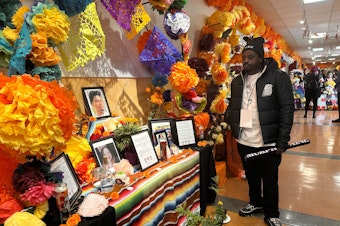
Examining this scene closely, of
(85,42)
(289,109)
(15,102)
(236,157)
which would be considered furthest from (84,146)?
(236,157)

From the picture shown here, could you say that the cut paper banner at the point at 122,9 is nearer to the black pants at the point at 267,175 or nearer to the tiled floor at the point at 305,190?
the tiled floor at the point at 305,190

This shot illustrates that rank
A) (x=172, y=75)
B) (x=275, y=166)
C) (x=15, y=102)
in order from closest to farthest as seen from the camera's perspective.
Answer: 1. (x=15, y=102)
2. (x=275, y=166)
3. (x=172, y=75)

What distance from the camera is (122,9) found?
5.76 ft

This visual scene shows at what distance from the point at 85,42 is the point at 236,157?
251cm

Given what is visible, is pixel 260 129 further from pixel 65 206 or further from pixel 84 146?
pixel 65 206

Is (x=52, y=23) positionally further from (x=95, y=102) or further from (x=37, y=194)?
(x=95, y=102)

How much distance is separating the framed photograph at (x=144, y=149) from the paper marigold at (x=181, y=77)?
655 mm

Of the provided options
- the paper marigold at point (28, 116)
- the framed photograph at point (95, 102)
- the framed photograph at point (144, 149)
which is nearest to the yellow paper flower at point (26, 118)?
the paper marigold at point (28, 116)

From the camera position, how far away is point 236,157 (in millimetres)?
3258

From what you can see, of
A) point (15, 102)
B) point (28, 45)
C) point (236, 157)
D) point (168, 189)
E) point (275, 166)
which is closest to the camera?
point (15, 102)

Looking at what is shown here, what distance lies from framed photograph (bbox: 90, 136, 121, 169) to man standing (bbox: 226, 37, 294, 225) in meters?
1.09

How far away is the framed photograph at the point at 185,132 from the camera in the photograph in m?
2.24

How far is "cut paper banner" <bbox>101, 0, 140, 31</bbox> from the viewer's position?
1725 mm

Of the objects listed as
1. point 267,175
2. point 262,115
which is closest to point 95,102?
point 262,115
